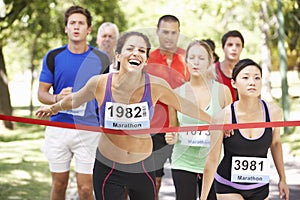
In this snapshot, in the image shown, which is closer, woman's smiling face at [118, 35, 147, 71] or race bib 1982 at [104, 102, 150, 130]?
woman's smiling face at [118, 35, 147, 71]

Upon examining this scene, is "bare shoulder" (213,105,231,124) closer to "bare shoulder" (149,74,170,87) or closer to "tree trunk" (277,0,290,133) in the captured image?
"bare shoulder" (149,74,170,87)

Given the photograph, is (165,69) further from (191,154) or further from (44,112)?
(44,112)

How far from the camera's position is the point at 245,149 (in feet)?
14.5

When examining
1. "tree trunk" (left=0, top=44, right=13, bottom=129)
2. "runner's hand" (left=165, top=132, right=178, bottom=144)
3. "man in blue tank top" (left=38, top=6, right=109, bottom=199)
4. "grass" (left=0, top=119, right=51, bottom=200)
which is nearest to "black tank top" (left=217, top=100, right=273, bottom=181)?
"runner's hand" (left=165, top=132, right=178, bottom=144)

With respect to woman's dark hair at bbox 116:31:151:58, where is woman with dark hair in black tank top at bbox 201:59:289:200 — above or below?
below

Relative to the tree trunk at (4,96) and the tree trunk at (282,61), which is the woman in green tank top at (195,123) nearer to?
the tree trunk at (282,61)

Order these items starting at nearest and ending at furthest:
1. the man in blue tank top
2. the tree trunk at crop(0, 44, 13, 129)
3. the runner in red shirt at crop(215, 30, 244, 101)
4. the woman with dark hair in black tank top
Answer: the woman with dark hair in black tank top
the man in blue tank top
the runner in red shirt at crop(215, 30, 244, 101)
the tree trunk at crop(0, 44, 13, 129)

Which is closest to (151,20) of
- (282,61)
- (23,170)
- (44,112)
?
(282,61)

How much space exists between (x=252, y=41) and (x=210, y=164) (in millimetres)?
36237

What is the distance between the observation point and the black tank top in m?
4.42

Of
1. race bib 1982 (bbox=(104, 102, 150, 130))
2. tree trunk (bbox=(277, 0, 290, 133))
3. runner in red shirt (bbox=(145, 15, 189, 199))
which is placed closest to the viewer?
race bib 1982 (bbox=(104, 102, 150, 130))

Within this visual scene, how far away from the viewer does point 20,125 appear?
19.6 m

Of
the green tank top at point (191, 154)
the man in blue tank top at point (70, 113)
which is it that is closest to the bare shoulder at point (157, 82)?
the green tank top at point (191, 154)

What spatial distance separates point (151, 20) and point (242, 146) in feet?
106
